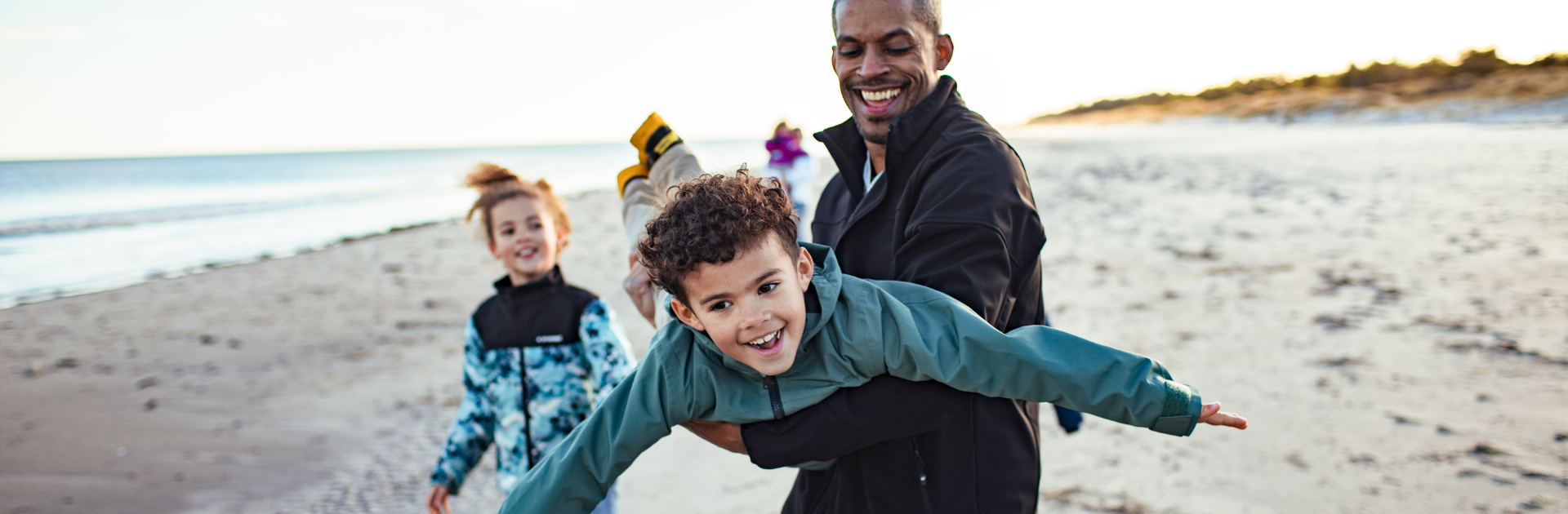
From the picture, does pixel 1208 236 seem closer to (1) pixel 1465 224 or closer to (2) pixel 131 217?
(1) pixel 1465 224

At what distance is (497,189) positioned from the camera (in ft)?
10.4

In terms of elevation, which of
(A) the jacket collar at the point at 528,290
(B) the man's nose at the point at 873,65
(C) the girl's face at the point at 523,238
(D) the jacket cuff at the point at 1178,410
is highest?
(B) the man's nose at the point at 873,65

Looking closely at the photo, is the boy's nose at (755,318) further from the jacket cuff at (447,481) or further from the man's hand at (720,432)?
the jacket cuff at (447,481)

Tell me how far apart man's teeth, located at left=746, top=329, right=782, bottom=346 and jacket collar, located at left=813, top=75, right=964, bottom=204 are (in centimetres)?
55

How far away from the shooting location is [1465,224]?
816cm

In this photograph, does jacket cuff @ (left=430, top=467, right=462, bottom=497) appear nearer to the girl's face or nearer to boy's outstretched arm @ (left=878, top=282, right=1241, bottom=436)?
the girl's face

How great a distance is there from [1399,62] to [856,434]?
6100cm

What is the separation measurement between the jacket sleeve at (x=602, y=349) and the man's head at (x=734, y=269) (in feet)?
4.03

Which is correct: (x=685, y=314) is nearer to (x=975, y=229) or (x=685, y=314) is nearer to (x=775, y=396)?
(x=775, y=396)

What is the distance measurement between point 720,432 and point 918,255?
60 cm

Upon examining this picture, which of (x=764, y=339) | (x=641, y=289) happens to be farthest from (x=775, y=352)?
(x=641, y=289)

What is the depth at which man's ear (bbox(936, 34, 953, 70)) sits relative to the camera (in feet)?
7.30

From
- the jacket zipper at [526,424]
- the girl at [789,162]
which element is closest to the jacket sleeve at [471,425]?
the jacket zipper at [526,424]

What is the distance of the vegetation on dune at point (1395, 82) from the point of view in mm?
32906
